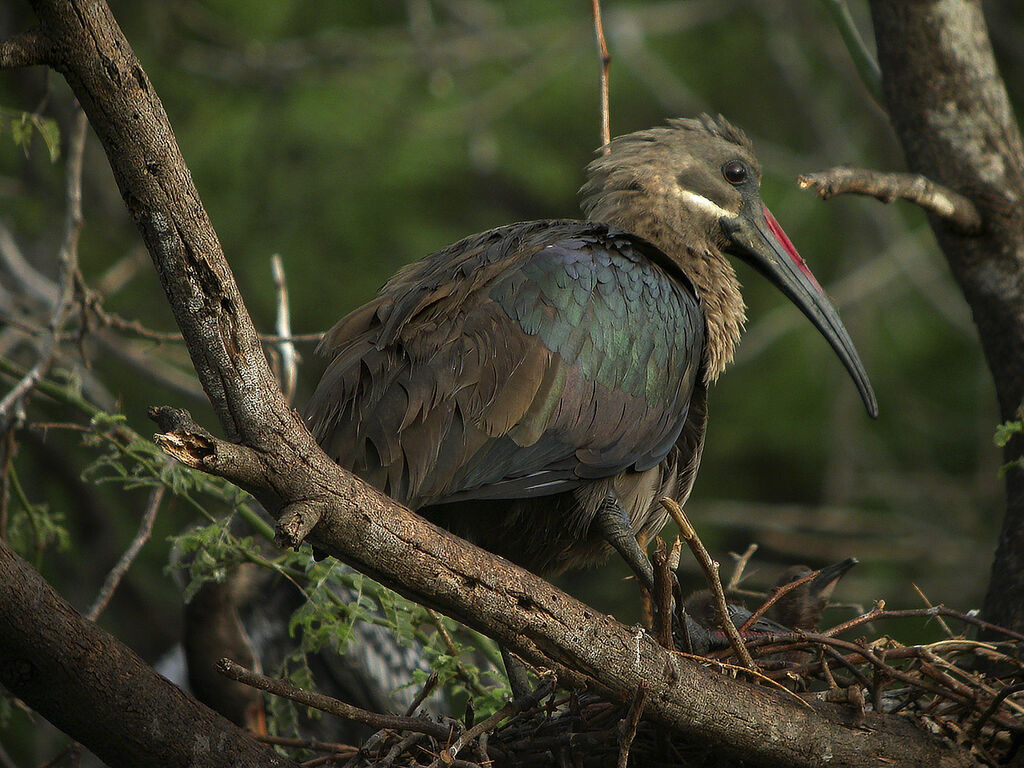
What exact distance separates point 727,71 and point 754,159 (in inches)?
209

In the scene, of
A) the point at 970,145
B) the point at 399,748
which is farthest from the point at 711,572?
the point at 970,145

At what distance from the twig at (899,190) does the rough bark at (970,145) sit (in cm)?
8

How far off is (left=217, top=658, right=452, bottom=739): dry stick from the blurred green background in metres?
4.49

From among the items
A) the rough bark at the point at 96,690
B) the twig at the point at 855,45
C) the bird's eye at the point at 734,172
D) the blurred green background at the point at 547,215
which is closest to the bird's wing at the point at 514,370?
the rough bark at the point at 96,690

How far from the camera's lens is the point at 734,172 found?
17.0 ft

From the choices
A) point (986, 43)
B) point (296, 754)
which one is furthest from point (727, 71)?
point (296, 754)

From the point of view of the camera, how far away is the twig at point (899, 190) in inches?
180

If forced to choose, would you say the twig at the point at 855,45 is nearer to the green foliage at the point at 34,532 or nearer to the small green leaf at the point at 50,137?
the small green leaf at the point at 50,137

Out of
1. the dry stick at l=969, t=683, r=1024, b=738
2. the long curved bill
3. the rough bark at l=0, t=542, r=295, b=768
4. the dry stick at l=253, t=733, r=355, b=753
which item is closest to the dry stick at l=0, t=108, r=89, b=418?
the rough bark at l=0, t=542, r=295, b=768

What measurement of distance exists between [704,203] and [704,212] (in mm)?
42

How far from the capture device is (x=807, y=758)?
3406 millimetres

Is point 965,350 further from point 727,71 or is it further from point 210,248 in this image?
point 210,248

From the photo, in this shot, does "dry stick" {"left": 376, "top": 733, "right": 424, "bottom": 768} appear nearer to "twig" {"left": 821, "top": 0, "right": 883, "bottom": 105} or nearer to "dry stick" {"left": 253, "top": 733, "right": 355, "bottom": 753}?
"dry stick" {"left": 253, "top": 733, "right": 355, "bottom": 753}

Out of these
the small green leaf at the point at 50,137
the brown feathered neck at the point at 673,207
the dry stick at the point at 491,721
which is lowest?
the dry stick at the point at 491,721
